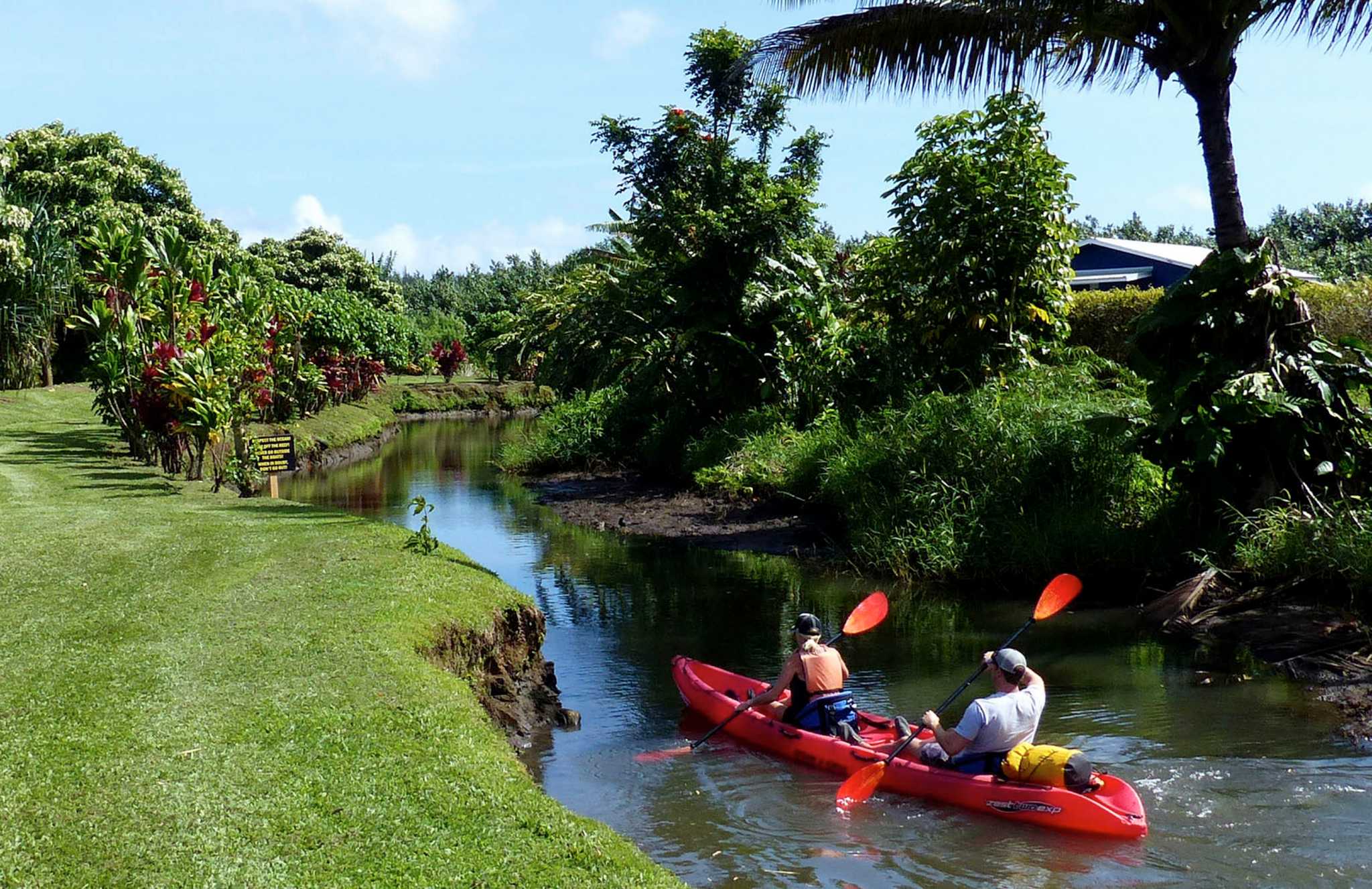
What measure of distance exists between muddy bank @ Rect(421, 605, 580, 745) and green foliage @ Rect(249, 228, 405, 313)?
49882mm

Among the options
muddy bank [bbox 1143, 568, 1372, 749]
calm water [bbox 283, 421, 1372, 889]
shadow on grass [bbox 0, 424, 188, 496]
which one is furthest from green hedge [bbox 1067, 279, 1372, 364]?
shadow on grass [bbox 0, 424, 188, 496]

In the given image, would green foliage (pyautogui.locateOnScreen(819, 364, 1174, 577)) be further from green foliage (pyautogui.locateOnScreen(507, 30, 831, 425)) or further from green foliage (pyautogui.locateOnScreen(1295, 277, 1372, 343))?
green foliage (pyautogui.locateOnScreen(507, 30, 831, 425))

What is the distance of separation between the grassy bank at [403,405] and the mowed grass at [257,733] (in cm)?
2252

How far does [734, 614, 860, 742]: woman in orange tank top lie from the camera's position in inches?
392

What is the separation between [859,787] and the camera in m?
8.77

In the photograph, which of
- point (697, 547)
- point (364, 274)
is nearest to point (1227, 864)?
point (697, 547)

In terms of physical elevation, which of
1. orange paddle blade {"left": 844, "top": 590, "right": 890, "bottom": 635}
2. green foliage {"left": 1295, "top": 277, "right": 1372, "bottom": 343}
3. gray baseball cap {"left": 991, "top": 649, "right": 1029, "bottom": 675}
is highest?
green foliage {"left": 1295, "top": 277, "right": 1372, "bottom": 343}

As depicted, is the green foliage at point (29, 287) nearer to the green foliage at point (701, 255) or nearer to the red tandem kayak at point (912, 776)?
the green foliage at point (701, 255)

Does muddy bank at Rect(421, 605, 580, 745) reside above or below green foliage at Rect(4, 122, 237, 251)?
below

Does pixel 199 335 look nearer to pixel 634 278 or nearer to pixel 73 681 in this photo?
pixel 634 278

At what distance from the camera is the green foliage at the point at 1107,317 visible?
80.2 feet

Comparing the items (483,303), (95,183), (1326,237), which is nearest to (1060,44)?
(95,183)

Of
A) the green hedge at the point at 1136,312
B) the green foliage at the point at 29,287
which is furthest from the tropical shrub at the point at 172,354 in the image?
the green hedge at the point at 1136,312

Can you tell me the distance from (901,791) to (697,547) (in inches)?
437
